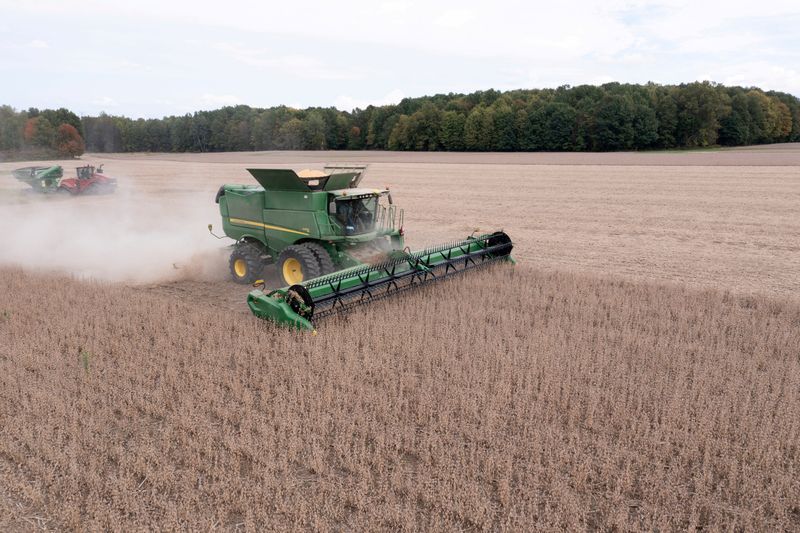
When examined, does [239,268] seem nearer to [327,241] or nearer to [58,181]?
[327,241]

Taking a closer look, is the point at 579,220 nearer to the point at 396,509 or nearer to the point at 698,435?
the point at 698,435

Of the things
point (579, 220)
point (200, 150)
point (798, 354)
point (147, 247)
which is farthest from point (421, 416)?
point (200, 150)

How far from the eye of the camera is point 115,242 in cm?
1366

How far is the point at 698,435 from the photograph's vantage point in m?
4.89

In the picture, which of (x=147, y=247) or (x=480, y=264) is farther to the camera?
(x=147, y=247)

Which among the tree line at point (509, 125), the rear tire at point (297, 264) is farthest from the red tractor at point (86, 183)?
the tree line at point (509, 125)

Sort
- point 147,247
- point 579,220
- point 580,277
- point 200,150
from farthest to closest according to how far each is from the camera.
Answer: point 200,150
point 579,220
point 147,247
point 580,277

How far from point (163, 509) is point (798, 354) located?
7.05 m

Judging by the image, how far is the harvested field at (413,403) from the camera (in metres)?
4.05

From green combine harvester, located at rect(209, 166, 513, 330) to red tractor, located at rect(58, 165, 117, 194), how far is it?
62.2 feet

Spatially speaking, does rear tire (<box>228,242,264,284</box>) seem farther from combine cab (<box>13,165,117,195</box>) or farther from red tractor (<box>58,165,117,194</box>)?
red tractor (<box>58,165,117,194</box>)

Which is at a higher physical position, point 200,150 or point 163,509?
point 200,150

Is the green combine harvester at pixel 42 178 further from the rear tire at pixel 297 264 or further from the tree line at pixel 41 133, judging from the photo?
the rear tire at pixel 297 264

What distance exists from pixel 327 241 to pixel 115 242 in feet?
23.5
